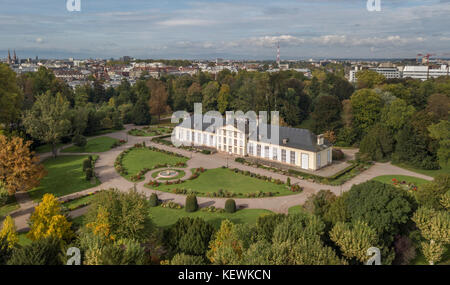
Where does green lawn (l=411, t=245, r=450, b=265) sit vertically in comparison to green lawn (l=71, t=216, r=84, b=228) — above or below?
below

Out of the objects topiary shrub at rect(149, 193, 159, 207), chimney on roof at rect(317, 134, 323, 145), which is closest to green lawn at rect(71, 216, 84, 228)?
topiary shrub at rect(149, 193, 159, 207)

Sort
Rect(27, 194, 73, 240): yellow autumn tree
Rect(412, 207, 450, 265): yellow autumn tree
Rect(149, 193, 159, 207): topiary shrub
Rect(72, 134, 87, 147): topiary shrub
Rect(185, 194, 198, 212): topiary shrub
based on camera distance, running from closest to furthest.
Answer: Rect(412, 207, 450, 265): yellow autumn tree < Rect(27, 194, 73, 240): yellow autumn tree < Rect(185, 194, 198, 212): topiary shrub < Rect(149, 193, 159, 207): topiary shrub < Rect(72, 134, 87, 147): topiary shrub

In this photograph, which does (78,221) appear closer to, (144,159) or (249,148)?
(144,159)

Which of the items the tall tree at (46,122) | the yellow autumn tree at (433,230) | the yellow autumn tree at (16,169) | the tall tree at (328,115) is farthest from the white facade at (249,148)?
the yellow autumn tree at (16,169)

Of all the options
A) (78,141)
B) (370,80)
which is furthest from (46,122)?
(370,80)

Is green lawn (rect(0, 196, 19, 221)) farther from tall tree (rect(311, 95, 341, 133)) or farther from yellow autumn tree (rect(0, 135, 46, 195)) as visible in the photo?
tall tree (rect(311, 95, 341, 133))
